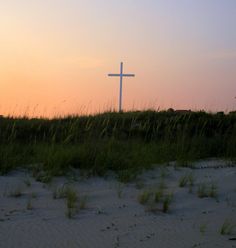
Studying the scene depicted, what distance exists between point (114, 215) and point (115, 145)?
12.9ft

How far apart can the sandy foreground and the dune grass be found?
0.42 m

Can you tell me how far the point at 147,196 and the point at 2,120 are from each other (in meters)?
8.88

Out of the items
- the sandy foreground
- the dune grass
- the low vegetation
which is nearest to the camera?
the sandy foreground

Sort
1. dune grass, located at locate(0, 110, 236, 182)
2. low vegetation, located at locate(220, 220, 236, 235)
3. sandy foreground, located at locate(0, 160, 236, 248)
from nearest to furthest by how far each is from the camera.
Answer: sandy foreground, located at locate(0, 160, 236, 248) → low vegetation, located at locate(220, 220, 236, 235) → dune grass, located at locate(0, 110, 236, 182)

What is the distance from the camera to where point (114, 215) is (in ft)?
21.4

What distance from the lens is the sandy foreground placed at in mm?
5629

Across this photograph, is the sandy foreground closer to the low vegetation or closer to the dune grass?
the low vegetation

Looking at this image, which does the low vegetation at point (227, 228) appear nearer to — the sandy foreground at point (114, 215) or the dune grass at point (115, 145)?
the sandy foreground at point (114, 215)

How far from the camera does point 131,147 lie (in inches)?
419

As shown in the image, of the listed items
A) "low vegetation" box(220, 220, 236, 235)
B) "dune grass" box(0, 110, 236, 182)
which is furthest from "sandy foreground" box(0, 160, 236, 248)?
"dune grass" box(0, 110, 236, 182)

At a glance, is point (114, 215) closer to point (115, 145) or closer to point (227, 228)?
point (227, 228)


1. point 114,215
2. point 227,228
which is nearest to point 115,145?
point 114,215

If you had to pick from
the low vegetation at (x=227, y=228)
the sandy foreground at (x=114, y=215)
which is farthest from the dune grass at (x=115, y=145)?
the low vegetation at (x=227, y=228)

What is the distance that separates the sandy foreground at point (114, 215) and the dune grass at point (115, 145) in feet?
1.38
